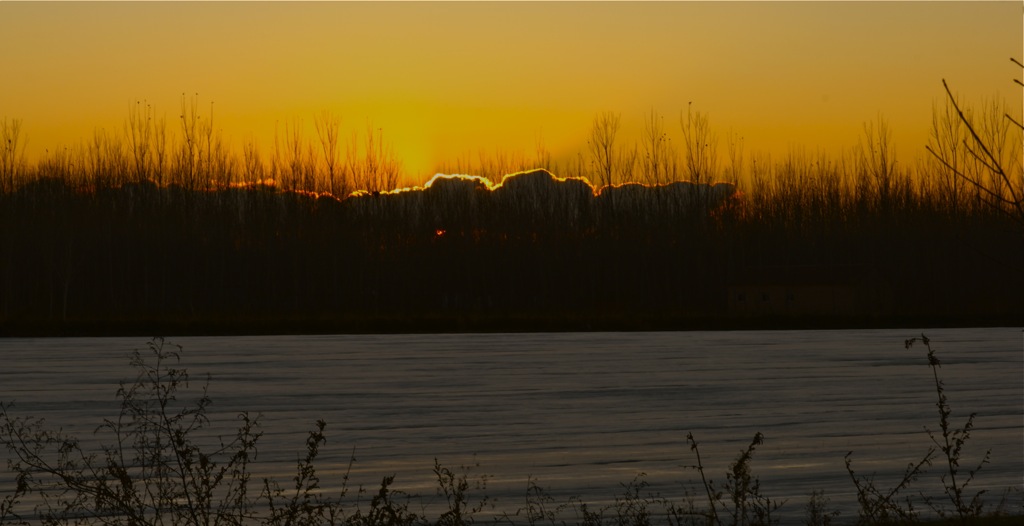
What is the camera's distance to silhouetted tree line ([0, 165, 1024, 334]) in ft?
250

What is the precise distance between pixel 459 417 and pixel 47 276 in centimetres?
6338

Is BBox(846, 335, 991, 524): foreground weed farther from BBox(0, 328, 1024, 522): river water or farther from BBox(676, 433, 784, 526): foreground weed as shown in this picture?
BBox(676, 433, 784, 526): foreground weed

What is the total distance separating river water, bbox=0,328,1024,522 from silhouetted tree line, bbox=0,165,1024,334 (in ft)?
129

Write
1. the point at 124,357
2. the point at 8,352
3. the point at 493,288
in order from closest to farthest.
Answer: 1. the point at 124,357
2. the point at 8,352
3. the point at 493,288

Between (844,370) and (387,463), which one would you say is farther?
(844,370)

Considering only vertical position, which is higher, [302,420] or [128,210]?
[128,210]

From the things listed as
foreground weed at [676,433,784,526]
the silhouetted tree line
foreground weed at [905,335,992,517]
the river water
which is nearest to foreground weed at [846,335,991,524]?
foreground weed at [905,335,992,517]

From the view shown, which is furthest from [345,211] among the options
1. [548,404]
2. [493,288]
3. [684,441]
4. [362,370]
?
[684,441]

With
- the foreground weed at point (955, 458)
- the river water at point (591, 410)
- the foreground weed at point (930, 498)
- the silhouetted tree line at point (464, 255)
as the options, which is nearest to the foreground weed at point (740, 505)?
the river water at point (591, 410)

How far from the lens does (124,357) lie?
3541cm

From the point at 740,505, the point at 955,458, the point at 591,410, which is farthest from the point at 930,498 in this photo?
the point at 591,410

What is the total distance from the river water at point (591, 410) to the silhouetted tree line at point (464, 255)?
39.3 meters

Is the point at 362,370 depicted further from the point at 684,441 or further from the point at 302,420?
the point at 684,441

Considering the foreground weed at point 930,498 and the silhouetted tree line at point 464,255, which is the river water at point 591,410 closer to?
the foreground weed at point 930,498
